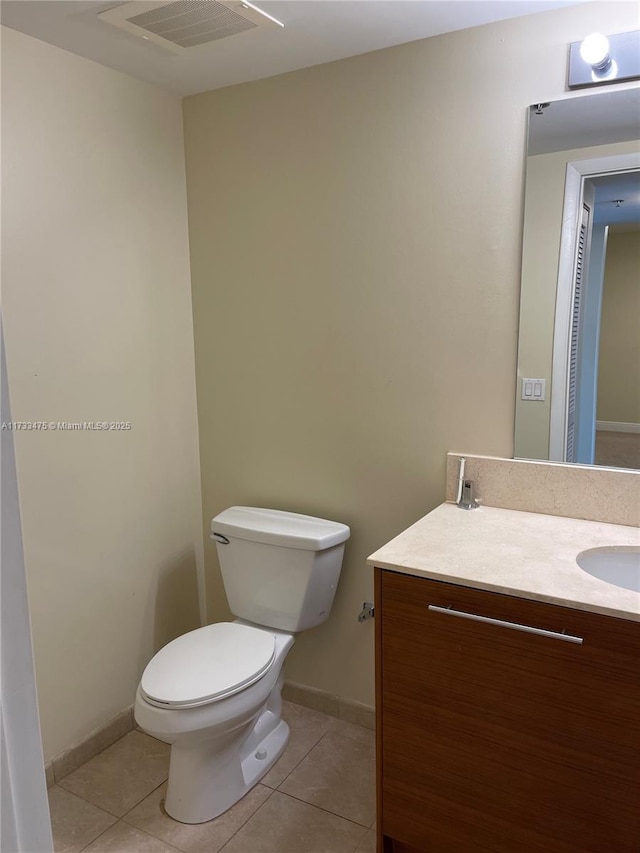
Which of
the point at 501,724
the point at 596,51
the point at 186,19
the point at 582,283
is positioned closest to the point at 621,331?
the point at 582,283

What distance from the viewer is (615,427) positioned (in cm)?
176

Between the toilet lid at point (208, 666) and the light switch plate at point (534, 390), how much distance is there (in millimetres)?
1099

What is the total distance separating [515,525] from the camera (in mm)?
1797

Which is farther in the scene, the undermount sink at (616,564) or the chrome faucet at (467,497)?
the chrome faucet at (467,497)

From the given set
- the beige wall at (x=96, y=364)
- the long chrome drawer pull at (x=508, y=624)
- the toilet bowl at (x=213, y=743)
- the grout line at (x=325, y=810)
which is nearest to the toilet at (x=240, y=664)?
the toilet bowl at (x=213, y=743)

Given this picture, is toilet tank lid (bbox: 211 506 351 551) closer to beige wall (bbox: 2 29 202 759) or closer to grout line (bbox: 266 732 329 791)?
beige wall (bbox: 2 29 202 759)

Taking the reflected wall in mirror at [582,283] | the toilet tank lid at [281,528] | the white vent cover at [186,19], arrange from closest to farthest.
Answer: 1. the white vent cover at [186,19]
2. the reflected wall in mirror at [582,283]
3. the toilet tank lid at [281,528]

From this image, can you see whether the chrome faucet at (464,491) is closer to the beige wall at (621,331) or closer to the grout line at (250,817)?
the beige wall at (621,331)

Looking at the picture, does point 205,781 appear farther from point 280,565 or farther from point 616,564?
point 616,564

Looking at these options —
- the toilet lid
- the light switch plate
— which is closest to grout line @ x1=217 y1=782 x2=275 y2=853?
the toilet lid

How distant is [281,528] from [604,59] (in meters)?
1.64

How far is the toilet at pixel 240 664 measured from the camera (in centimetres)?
179

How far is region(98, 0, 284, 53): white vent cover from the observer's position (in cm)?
159

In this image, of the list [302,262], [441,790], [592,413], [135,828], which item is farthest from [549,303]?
[135,828]
